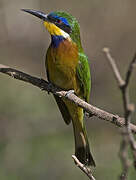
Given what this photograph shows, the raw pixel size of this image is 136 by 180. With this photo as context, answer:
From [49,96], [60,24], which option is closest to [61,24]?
[60,24]

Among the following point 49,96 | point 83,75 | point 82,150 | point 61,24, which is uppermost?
point 61,24

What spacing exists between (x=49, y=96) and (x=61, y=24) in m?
1.99

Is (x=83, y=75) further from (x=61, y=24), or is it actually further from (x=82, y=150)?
(x=82, y=150)

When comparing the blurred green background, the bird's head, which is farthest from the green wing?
the blurred green background

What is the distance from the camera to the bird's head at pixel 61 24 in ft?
9.51

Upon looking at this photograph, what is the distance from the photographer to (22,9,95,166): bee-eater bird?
2.89 meters

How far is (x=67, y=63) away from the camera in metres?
2.91

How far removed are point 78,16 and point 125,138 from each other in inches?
188

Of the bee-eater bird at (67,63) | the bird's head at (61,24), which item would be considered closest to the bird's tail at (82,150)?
the bee-eater bird at (67,63)

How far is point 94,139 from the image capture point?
437cm

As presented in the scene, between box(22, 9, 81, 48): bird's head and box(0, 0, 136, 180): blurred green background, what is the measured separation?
106 cm

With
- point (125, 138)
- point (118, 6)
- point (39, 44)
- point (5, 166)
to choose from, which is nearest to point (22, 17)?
point (39, 44)

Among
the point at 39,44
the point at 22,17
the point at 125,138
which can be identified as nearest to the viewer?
the point at 125,138

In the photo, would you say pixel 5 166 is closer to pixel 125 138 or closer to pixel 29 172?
pixel 29 172
